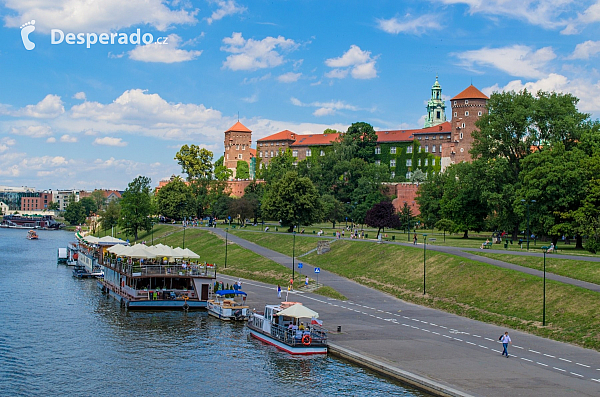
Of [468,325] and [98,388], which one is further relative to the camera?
[468,325]

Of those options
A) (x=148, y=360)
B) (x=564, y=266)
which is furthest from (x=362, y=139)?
(x=148, y=360)

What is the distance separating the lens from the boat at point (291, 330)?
39688 millimetres

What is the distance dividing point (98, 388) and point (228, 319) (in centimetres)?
1844

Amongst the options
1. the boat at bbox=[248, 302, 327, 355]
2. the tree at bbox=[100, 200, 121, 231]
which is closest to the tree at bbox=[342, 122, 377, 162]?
the tree at bbox=[100, 200, 121, 231]

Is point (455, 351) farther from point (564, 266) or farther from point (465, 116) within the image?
point (465, 116)

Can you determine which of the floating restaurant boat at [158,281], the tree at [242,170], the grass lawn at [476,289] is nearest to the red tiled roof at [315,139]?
the tree at [242,170]

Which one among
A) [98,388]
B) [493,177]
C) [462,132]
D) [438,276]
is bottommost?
[98,388]

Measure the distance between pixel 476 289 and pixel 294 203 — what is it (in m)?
56.3

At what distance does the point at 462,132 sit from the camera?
14712 centimetres

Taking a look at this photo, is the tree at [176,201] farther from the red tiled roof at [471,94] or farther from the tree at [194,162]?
the red tiled roof at [471,94]

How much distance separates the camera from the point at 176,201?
149250mm

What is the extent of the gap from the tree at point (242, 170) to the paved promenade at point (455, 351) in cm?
14082

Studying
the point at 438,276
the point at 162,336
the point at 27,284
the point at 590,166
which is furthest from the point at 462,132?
the point at 162,336

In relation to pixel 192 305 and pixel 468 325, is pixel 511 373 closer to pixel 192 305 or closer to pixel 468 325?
pixel 468 325
